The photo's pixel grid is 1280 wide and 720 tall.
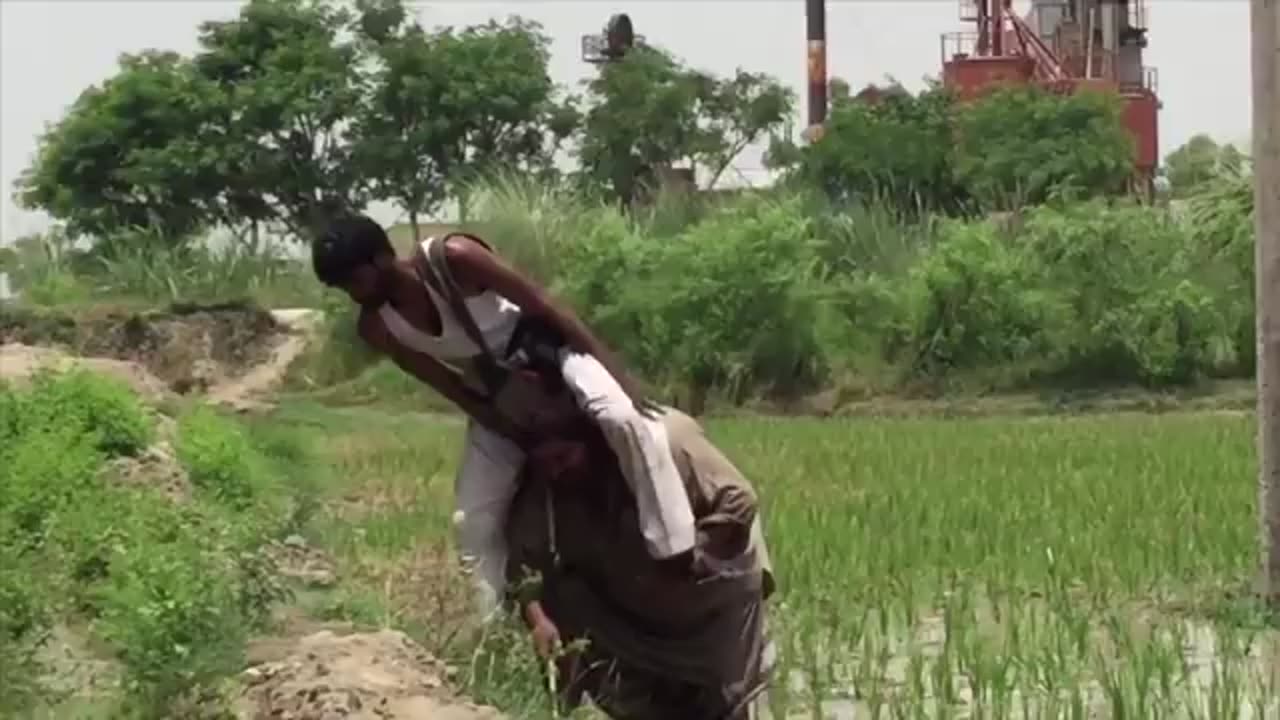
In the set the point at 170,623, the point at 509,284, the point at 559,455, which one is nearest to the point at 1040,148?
the point at 559,455

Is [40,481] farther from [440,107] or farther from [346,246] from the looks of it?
[440,107]

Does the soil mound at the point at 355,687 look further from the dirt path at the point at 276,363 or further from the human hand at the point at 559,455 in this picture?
the dirt path at the point at 276,363

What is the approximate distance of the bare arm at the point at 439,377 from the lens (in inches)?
173

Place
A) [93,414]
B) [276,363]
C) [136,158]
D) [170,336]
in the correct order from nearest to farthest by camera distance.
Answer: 1. [93,414]
2. [170,336]
3. [276,363]
4. [136,158]

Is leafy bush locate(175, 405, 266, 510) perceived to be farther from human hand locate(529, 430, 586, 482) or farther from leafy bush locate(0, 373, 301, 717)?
human hand locate(529, 430, 586, 482)

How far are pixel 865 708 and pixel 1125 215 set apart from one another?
16902mm

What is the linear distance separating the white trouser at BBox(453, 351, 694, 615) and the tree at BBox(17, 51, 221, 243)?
25.9m

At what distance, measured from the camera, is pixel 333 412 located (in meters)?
21.4

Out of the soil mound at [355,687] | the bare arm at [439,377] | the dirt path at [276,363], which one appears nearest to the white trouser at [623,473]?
the bare arm at [439,377]

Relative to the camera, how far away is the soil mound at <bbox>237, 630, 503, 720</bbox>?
167 inches

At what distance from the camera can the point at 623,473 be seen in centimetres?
443

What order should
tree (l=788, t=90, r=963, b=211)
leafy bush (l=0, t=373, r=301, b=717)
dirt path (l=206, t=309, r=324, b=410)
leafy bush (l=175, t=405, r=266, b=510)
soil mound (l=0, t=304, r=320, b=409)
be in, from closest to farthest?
leafy bush (l=0, t=373, r=301, b=717)
leafy bush (l=175, t=405, r=266, b=510)
soil mound (l=0, t=304, r=320, b=409)
dirt path (l=206, t=309, r=324, b=410)
tree (l=788, t=90, r=963, b=211)

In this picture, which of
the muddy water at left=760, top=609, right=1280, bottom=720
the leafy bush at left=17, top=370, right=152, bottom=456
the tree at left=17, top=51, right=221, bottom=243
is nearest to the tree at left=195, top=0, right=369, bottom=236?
the tree at left=17, top=51, right=221, bottom=243

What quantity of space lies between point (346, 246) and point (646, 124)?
29.3 meters
